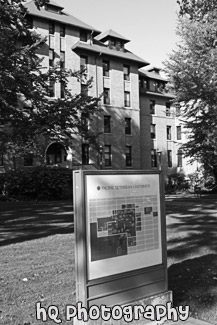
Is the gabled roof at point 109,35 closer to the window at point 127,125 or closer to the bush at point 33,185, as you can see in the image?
the window at point 127,125

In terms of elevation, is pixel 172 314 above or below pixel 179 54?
below

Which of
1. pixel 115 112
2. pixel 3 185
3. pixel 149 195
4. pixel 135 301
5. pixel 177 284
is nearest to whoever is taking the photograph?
pixel 135 301

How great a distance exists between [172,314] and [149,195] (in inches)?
56.7

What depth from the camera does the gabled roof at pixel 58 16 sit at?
33.1 m

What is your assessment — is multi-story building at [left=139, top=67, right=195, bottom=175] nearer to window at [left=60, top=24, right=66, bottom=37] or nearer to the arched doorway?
the arched doorway

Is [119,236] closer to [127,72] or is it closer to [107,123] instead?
[107,123]

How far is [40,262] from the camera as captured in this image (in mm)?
6855

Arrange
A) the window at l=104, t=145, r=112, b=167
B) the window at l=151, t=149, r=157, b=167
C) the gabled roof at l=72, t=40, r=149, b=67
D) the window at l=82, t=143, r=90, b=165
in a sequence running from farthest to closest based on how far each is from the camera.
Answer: the window at l=151, t=149, r=157, b=167
the window at l=104, t=145, r=112, b=167
the gabled roof at l=72, t=40, r=149, b=67
the window at l=82, t=143, r=90, b=165

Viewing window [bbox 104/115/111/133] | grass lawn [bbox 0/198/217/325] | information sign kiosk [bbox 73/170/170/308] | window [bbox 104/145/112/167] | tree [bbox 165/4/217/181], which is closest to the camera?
information sign kiosk [bbox 73/170/170/308]

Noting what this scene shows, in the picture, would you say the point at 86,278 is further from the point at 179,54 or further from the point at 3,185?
the point at 3,185

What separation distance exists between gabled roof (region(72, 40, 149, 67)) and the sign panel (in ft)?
107

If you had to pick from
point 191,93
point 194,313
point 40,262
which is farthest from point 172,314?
point 191,93

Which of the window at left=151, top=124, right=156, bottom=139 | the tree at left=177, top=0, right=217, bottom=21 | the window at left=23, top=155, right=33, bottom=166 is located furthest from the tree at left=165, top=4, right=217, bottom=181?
the window at left=151, top=124, right=156, bottom=139

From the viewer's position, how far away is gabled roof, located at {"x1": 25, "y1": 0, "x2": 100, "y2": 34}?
1303 inches
